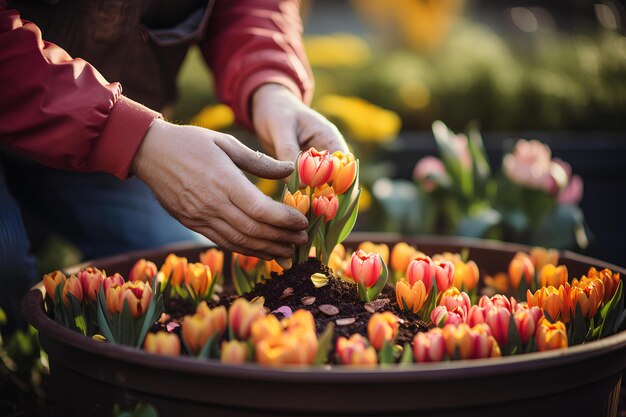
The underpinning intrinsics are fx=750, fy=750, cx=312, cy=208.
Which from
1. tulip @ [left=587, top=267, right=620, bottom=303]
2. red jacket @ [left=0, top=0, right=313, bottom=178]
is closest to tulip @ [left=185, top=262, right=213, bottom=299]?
red jacket @ [left=0, top=0, right=313, bottom=178]

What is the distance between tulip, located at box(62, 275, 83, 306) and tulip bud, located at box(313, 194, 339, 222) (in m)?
0.43

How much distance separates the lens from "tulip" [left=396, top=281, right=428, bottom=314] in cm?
127

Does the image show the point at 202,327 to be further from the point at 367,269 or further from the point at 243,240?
the point at 367,269

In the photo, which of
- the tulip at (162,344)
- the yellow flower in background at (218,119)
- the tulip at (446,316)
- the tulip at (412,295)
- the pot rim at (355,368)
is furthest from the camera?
the yellow flower in background at (218,119)

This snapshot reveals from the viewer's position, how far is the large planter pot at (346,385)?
916 millimetres

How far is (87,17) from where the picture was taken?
63.9 inches

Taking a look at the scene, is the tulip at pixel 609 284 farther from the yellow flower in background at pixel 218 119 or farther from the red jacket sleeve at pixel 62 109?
the yellow flower in background at pixel 218 119

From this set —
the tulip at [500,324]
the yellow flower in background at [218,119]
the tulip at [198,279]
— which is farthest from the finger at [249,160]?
the yellow flower in background at [218,119]

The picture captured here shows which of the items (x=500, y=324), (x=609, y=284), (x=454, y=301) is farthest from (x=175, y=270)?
(x=609, y=284)

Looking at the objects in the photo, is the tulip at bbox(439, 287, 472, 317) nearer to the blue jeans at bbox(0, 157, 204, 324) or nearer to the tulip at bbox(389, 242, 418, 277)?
the tulip at bbox(389, 242, 418, 277)

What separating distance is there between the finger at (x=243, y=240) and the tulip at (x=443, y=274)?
28 centimetres

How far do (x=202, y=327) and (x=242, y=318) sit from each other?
0.06 m

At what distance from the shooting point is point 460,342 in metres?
1.04

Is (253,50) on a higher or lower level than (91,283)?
higher
